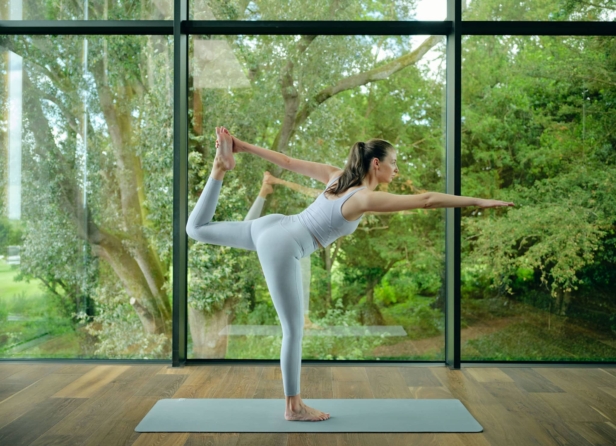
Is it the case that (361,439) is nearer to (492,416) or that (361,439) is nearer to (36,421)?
(492,416)

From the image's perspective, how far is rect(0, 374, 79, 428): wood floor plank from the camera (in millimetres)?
3090

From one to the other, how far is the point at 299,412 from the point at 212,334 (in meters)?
1.45

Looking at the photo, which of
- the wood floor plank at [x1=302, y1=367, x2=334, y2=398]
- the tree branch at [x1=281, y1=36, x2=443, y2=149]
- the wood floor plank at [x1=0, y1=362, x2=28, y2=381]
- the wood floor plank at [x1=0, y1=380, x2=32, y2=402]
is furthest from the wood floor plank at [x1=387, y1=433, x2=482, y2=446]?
the wood floor plank at [x1=0, y1=362, x2=28, y2=381]

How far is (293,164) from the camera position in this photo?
3.45m

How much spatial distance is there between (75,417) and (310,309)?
1.70 meters

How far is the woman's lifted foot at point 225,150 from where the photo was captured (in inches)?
128

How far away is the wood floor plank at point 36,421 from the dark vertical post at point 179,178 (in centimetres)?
99

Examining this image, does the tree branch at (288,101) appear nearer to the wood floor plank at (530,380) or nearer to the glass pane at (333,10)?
the glass pane at (333,10)

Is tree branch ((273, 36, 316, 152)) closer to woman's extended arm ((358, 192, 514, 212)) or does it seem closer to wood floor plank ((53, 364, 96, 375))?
woman's extended arm ((358, 192, 514, 212))

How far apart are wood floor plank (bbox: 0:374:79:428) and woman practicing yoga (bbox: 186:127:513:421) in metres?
1.22

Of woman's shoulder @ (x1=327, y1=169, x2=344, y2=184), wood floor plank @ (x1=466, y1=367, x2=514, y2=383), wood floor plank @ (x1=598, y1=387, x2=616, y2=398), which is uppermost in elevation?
woman's shoulder @ (x1=327, y1=169, x2=344, y2=184)

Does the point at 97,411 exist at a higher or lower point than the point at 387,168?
lower

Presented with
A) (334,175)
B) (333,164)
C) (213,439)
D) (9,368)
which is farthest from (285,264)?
(9,368)

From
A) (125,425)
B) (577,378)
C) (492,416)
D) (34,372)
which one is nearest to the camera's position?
(125,425)
